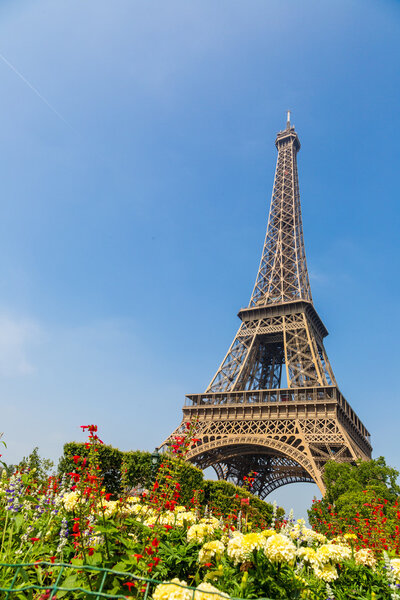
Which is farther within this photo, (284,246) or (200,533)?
(284,246)

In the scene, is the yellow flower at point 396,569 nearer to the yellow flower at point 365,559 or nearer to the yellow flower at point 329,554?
the yellow flower at point 329,554

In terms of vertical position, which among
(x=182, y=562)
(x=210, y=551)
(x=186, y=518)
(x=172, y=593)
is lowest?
(x=172, y=593)

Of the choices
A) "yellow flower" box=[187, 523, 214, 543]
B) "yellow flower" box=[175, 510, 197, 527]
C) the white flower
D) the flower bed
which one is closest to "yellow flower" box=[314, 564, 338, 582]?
the flower bed

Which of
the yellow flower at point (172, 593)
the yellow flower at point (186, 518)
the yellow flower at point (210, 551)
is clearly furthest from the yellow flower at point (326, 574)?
the yellow flower at point (186, 518)

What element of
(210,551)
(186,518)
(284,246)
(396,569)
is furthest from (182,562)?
(284,246)

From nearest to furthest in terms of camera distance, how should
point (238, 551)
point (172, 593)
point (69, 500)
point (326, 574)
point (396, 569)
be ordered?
1. point (172, 593)
2. point (238, 551)
3. point (396, 569)
4. point (326, 574)
5. point (69, 500)

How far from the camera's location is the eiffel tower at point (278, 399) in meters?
27.4

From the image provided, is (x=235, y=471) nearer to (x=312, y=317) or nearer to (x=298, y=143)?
(x=312, y=317)

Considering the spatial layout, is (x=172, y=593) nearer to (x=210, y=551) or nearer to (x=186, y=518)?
(x=210, y=551)

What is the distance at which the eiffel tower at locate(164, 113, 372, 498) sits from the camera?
2739cm

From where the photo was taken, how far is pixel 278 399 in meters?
31.4

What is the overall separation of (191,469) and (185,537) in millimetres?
17177

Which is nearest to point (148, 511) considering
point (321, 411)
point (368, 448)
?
point (321, 411)

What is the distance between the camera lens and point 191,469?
69.3ft
